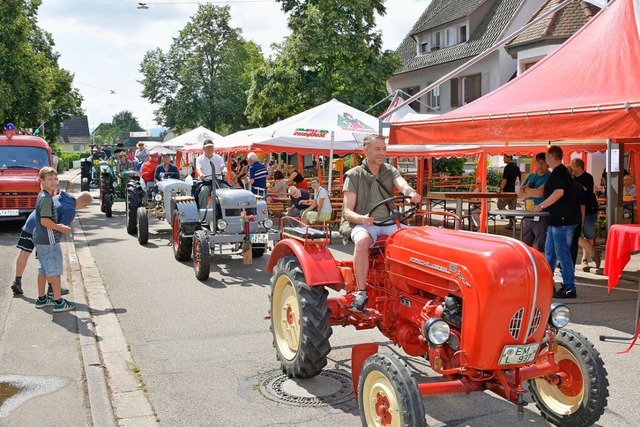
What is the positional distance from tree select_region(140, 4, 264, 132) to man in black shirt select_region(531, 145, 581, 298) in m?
51.1

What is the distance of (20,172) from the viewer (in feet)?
52.4

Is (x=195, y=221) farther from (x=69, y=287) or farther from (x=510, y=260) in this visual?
(x=510, y=260)

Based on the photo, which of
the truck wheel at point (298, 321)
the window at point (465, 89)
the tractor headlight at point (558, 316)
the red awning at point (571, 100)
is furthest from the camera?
the window at point (465, 89)

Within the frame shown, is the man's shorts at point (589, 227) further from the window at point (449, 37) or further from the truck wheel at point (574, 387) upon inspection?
the window at point (449, 37)

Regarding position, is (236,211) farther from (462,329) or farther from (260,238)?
(462,329)

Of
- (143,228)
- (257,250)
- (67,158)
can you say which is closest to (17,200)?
(143,228)

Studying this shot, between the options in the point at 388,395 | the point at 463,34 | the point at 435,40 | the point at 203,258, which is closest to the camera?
the point at 388,395

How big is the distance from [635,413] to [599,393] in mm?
877

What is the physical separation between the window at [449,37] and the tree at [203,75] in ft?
81.4

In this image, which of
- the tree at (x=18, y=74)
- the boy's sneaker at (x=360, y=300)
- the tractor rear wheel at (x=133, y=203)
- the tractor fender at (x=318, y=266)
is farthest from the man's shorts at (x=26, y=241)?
the tree at (x=18, y=74)

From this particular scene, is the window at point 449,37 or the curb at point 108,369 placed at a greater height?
the window at point 449,37

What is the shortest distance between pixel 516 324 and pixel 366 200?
1861 mm

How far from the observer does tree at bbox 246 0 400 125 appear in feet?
96.4

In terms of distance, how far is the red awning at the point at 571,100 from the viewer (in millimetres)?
7379
